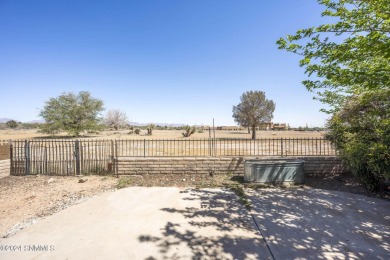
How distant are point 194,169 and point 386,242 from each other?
6182 mm

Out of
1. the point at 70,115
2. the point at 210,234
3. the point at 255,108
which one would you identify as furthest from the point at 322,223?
the point at 70,115

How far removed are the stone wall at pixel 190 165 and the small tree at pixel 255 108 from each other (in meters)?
20.5

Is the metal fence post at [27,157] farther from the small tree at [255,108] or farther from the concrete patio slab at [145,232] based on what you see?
the small tree at [255,108]

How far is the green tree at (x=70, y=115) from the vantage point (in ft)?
107

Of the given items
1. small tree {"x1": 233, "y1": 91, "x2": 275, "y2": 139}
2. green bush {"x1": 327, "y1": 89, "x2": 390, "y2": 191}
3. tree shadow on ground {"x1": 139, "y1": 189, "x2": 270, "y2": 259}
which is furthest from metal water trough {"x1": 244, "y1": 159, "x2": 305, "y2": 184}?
small tree {"x1": 233, "y1": 91, "x2": 275, "y2": 139}

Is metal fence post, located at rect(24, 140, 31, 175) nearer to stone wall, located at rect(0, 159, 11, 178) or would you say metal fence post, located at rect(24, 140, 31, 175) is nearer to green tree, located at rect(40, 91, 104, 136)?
stone wall, located at rect(0, 159, 11, 178)

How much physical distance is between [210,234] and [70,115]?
35810mm

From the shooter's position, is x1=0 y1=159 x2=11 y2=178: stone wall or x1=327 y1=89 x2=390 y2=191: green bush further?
x1=0 y1=159 x2=11 y2=178: stone wall

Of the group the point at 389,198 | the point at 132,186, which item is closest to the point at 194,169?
the point at 132,186

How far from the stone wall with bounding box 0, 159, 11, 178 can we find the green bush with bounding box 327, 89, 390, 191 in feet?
42.9

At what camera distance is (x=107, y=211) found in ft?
18.4

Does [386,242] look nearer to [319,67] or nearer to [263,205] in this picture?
[263,205]

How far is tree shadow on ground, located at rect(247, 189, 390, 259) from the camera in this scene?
3836mm

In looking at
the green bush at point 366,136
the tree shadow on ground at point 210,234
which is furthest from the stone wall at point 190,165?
the tree shadow on ground at point 210,234
